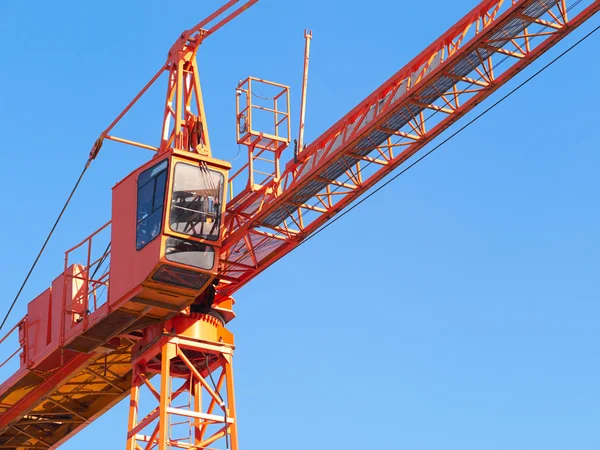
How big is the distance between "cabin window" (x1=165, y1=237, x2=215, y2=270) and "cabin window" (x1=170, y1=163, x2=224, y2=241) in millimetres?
218

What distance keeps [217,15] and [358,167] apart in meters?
5.14

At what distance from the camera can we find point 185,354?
32125mm

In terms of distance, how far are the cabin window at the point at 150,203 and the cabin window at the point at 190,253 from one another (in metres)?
0.44

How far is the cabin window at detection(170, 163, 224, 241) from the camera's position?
2992 centimetres

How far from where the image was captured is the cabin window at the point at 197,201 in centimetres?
2992

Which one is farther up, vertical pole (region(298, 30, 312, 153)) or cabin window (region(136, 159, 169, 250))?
vertical pole (region(298, 30, 312, 153))

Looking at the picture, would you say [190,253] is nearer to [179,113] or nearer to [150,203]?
[150,203]

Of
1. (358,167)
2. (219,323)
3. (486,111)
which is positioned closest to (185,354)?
(219,323)

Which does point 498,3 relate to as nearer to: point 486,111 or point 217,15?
point 486,111

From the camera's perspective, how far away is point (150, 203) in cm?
3039

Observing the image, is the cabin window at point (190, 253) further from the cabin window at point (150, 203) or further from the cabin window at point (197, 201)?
the cabin window at point (150, 203)

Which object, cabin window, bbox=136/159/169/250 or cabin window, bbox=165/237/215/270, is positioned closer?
cabin window, bbox=165/237/215/270

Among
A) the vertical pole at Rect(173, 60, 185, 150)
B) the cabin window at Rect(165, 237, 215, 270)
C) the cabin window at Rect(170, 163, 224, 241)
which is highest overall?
the vertical pole at Rect(173, 60, 185, 150)

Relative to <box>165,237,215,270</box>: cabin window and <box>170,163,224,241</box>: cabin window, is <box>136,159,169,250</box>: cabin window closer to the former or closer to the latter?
<box>170,163,224,241</box>: cabin window
